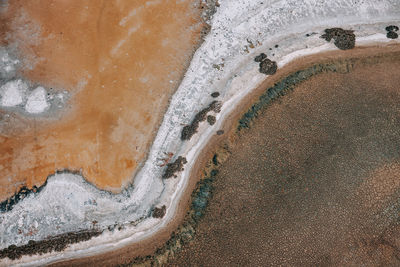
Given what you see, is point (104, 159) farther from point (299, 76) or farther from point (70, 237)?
point (299, 76)

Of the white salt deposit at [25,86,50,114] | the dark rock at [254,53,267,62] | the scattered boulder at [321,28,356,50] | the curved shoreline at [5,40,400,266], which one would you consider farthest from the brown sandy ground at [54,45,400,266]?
the white salt deposit at [25,86,50,114]

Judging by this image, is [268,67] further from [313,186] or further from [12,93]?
[12,93]

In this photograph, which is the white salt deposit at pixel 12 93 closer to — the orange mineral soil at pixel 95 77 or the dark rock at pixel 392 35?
the orange mineral soil at pixel 95 77

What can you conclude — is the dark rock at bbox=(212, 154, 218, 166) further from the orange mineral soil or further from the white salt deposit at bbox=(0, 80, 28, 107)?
the white salt deposit at bbox=(0, 80, 28, 107)

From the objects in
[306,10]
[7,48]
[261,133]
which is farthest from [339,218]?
[7,48]

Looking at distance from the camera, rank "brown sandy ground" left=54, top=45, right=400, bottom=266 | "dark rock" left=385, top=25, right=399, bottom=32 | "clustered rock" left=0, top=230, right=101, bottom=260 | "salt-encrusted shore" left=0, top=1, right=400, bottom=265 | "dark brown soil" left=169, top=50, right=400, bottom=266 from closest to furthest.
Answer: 1. "dark brown soil" left=169, top=50, right=400, bottom=266
2. "brown sandy ground" left=54, top=45, right=400, bottom=266
3. "clustered rock" left=0, top=230, right=101, bottom=260
4. "salt-encrusted shore" left=0, top=1, right=400, bottom=265
5. "dark rock" left=385, top=25, right=399, bottom=32

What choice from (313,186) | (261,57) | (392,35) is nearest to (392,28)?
(392,35)
